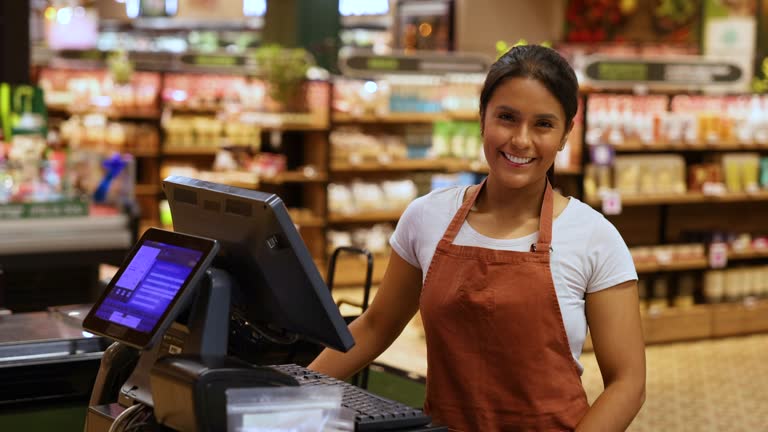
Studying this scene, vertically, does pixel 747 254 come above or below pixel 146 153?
below

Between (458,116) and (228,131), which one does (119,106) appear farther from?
(458,116)

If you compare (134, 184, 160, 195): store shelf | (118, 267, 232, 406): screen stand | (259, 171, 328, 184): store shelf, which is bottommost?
(134, 184, 160, 195): store shelf

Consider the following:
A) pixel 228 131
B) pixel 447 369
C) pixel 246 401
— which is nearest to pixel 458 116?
pixel 228 131

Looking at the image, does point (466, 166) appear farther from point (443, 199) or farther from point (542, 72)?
point (542, 72)

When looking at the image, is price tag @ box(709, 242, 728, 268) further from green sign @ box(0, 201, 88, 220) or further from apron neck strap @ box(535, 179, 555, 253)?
apron neck strap @ box(535, 179, 555, 253)

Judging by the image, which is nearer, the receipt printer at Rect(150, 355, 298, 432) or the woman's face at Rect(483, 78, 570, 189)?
the receipt printer at Rect(150, 355, 298, 432)

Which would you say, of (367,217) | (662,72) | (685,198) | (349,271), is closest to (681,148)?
(685,198)

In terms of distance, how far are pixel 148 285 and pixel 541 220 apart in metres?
0.76

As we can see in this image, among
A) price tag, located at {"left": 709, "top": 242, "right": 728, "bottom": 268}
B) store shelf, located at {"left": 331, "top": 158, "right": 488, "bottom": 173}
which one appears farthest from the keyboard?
store shelf, located at {"left": 331, "top": 158, "right": 488, "bottom": 173}

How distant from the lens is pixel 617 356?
2.07m

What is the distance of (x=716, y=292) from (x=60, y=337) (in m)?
6.29

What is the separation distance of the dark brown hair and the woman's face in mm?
10

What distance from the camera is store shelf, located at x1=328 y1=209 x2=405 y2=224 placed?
9647 millimetres

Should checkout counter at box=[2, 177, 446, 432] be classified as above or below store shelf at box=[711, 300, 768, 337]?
above
